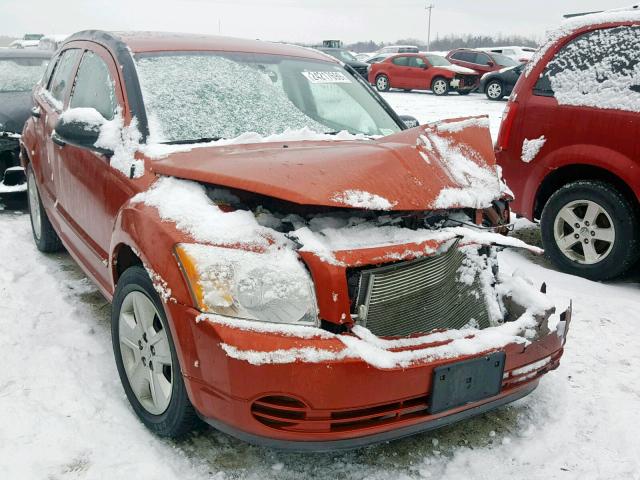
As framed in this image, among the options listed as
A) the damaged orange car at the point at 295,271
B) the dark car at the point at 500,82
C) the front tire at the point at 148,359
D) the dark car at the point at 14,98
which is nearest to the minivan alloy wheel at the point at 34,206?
the dark car at the point at 14,98

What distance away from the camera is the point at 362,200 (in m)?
2.23

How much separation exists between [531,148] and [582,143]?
1.36 ft

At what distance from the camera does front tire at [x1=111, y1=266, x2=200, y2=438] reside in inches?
93.0

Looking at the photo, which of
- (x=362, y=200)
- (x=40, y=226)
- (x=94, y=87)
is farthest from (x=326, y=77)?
(x=40, y=226)

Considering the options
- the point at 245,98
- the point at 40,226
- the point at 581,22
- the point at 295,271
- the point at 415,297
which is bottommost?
the point at 40,226

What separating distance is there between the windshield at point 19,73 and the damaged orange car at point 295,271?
4.72 meters

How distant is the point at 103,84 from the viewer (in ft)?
11.0

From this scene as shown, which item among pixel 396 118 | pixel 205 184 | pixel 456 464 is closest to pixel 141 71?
pixel 205 184

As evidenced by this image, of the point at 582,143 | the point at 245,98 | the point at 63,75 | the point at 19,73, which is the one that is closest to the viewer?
the point at 245,98

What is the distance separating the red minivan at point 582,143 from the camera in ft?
14.2

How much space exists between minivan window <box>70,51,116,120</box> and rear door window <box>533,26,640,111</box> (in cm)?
323

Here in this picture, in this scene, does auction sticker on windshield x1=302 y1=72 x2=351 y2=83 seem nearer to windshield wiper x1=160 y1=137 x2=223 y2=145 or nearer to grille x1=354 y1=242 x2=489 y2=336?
windshield wiper x1=160 y1=137 x2=223 y2=145

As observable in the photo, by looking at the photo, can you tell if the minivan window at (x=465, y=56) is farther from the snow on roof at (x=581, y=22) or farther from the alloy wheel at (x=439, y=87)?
the snow on roof at (x=581, y=22)

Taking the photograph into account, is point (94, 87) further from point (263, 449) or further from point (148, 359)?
point (263, 449)
